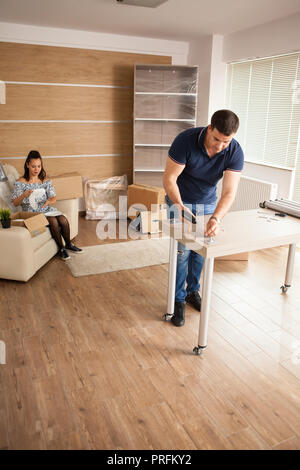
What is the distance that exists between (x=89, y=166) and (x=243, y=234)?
343 centimetres

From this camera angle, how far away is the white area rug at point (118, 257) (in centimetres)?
348

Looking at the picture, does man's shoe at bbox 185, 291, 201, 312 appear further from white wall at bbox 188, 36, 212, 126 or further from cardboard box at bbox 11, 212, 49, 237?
white wall at bbox 188, 36, 212, 126

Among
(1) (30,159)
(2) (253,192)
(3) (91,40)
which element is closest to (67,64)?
(3) (91,40)

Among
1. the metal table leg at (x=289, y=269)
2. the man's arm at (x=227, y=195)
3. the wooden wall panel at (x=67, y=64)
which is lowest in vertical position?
the metal table leg at (x=289, y=269)

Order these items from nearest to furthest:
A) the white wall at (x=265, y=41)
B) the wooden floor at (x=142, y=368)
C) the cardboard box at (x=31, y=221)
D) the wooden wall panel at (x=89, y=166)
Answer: the wooden floor at (x=142, y=368) < the cardboard box at (x=31, y=221) < the white wall at (x=265, y=41) < the wooden wall panel at (x=89, y=166)

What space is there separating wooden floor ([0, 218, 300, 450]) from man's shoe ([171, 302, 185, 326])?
0.16 feet

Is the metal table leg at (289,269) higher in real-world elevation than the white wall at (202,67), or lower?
lower

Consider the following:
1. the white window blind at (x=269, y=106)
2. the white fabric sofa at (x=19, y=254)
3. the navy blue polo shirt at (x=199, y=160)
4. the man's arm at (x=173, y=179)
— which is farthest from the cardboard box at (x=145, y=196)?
the man's arm at (x=173, y=179)

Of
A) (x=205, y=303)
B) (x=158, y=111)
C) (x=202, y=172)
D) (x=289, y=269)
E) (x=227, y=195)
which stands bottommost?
(x=289, y=269)

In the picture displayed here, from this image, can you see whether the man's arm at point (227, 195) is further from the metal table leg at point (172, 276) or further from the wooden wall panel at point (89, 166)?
the wooden wall panel at point (89, 166)

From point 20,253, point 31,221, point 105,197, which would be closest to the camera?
point 20,253

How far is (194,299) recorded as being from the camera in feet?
9.44

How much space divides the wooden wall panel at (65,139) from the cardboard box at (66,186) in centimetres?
98

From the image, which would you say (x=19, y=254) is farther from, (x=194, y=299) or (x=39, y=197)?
(x=194, y=299)
